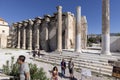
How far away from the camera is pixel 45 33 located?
31281mm

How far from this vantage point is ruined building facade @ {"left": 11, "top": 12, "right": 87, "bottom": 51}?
28214 millimetres

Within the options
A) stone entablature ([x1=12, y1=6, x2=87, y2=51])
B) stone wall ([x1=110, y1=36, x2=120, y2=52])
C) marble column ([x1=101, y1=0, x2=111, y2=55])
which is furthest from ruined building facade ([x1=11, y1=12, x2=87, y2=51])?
marble column ([x1=101, y1=0, x2=111, y2=55])

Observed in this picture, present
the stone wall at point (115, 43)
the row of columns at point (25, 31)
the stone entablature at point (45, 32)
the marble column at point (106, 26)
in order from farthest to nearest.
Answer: the row of columns at point (25, 31)
the stone entablature at point (45, 32)
the stone wall at point (115, 43)
the marble column at point (106, 26)

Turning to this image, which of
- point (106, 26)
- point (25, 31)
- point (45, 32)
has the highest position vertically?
point (25, 31)

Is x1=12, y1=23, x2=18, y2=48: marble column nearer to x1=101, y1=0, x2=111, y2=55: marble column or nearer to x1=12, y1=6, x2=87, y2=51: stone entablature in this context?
x1=12, y1=6, x2=87, y2=51: stone entablature

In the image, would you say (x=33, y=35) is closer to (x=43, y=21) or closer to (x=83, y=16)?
(x=43, y=21)

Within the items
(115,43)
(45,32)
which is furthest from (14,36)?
(115,43)

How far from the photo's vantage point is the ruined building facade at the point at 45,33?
28214 millimetres

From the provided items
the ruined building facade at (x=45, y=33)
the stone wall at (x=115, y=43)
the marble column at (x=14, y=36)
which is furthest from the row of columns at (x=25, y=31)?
the stone wall at (x=115, y=43)

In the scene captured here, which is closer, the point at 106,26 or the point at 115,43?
the point at 106,26

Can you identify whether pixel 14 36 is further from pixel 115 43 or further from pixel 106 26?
pixel 106 26

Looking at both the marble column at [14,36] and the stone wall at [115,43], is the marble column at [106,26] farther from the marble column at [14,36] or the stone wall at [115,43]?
the marble column at [14,36]

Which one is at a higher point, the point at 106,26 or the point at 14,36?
the point at 14,36

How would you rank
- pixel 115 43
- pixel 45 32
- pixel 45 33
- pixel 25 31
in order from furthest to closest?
1. pixel 25 31
2. pixel 45 32
3. pixel 45 33
4. pixel 115 43
